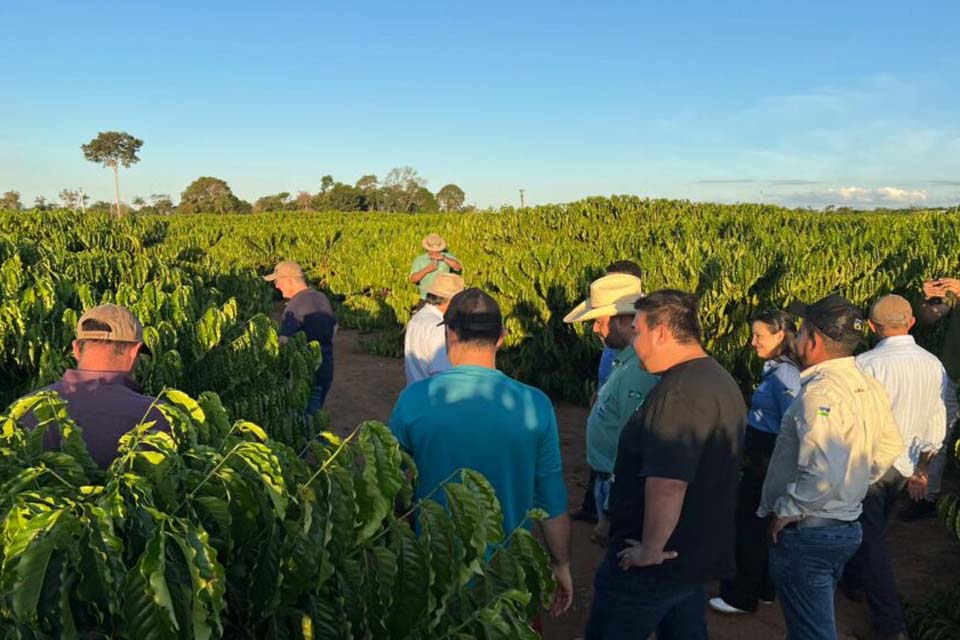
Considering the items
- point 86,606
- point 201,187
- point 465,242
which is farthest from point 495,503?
point 201,187

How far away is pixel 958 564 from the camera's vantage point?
4832 millimetres

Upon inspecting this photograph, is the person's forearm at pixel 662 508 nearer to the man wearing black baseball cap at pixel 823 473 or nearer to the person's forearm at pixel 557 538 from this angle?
the person's forearm at pixel 557 538

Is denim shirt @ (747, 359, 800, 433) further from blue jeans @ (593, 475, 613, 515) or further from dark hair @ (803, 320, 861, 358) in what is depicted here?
blue jeans @ (593, 475, 613, 515)

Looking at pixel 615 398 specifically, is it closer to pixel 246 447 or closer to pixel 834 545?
pixel 834 545

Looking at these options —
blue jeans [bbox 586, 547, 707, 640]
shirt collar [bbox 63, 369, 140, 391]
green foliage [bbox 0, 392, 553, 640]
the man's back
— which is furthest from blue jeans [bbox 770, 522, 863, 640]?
shirt collar [bbox 63, 369, 140, 391]

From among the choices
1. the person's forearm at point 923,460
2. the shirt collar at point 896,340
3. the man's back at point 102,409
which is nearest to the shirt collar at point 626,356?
the shirt collar at point 896,340

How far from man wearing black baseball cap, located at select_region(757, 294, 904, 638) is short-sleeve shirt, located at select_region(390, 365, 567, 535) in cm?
124

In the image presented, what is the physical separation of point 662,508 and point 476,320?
3.22 ft

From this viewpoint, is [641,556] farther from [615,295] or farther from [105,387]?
[105,387]

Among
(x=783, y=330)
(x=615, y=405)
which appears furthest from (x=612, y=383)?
(x=783, y=330)

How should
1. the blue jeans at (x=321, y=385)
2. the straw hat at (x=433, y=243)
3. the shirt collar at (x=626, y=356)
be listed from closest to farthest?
1. the shirt collar at (x=626, y=356)
2. the blue jeans at (x=321, y=385)
3. the straw hat at (x=433, y=243)

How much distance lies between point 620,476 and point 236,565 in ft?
5.60

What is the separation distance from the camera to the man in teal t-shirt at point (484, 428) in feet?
7.97

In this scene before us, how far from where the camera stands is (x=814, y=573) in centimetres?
292
